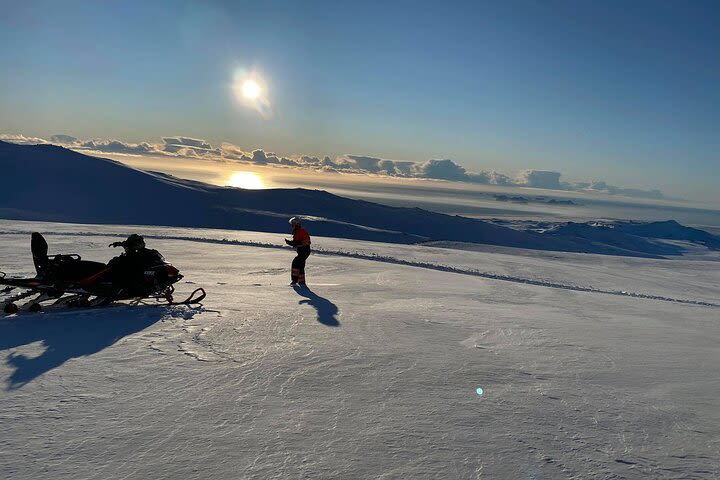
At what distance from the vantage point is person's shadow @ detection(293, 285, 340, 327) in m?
7.52

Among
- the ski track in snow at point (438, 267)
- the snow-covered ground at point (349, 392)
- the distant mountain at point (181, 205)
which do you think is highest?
the snow-covered ground at point (349, 392)

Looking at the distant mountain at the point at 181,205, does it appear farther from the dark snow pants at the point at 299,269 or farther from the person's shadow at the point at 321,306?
the person's shadow at the point at 321,306

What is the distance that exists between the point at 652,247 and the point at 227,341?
16780cm

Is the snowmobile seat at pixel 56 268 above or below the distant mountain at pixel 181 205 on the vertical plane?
above

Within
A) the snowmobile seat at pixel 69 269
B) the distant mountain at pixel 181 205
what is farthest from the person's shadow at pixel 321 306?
the distant mountain at pixel 181 205

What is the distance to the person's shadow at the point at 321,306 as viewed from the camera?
7.52m

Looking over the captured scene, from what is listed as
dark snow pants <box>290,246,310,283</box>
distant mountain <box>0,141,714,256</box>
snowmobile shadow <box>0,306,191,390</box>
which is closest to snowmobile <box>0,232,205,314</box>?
snowmobile shadow <box>0,306,191,390</box>

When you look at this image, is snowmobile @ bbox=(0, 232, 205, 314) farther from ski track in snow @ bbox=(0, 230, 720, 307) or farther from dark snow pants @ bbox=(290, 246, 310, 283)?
ski track in snow @ bbox=(0, 230, 720, 307)

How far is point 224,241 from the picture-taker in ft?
65.0

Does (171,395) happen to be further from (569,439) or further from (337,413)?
(569,439)

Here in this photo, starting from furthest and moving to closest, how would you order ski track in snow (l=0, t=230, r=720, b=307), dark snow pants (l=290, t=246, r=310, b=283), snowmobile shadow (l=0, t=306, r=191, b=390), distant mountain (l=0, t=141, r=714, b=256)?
distant mountain (l=0, t=141, r=714, b=256), ski track in snow (l=0, t=230, r=720, b=307), dark snow pants (l=290, t=246, r=310, b=283), snowmobile shadow (l=0, t=306, r=191, b=390)

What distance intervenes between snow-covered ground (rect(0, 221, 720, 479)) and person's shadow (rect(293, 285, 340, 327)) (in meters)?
0.08

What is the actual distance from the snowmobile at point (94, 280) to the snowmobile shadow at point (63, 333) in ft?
1.18

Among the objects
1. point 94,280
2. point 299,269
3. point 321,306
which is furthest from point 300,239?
point 94,280
